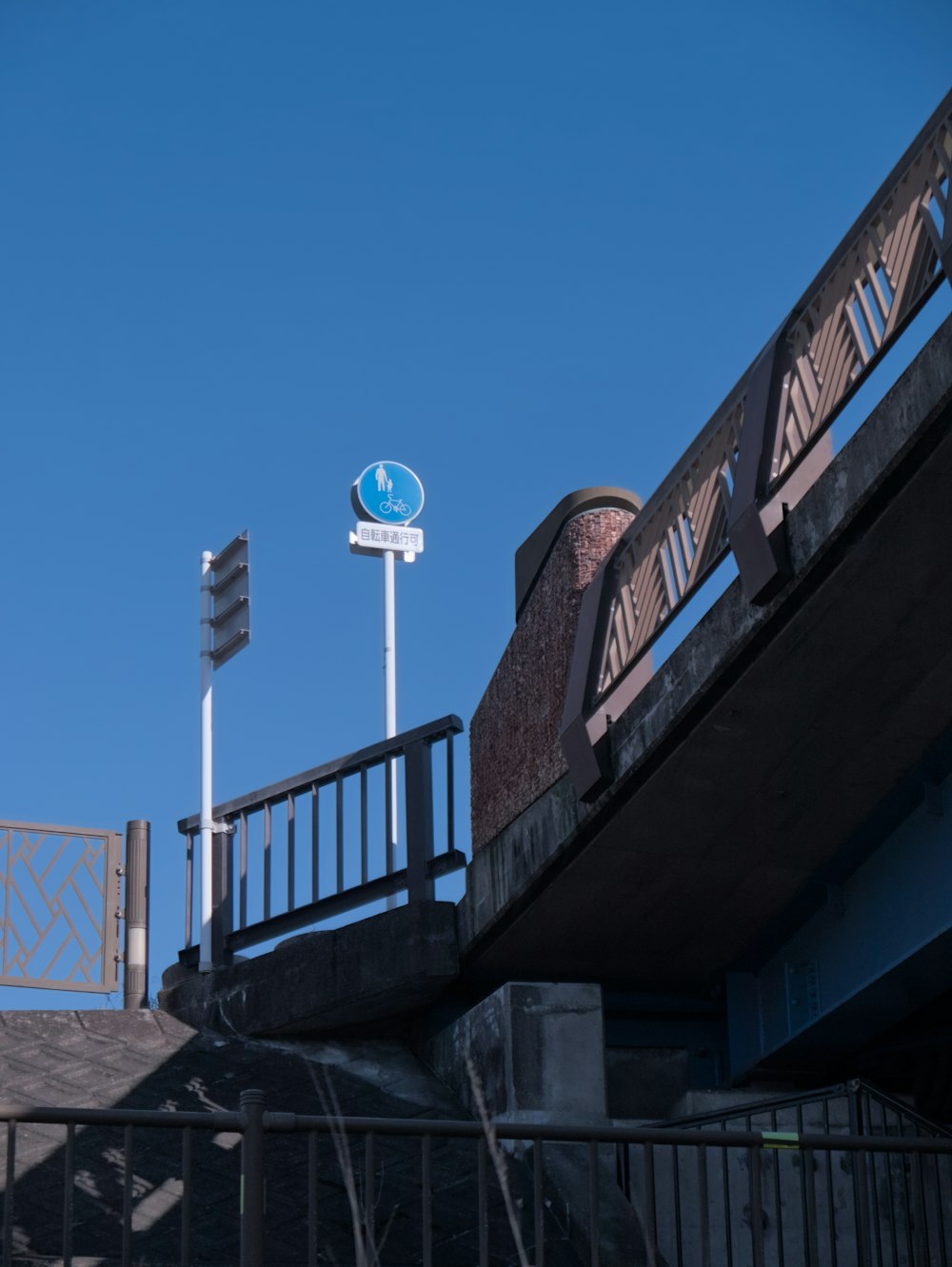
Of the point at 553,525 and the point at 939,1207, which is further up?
the point at 553,525

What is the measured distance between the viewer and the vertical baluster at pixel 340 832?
11500 mm

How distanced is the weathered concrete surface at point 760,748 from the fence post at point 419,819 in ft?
1.26

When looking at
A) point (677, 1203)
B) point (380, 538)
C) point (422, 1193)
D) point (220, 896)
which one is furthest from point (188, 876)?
point (380, 538)

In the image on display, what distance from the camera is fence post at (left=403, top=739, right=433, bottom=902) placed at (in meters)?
11.2

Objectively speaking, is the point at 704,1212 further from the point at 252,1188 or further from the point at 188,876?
the point at 188,876

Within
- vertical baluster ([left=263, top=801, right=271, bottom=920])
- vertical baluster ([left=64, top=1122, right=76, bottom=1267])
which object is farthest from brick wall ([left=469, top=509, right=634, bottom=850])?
vertical baluster ([left=64, top=1122, right=76, bottom=1267])

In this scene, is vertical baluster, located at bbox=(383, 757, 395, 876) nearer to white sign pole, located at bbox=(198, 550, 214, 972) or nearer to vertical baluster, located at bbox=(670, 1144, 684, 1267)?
white sign pole, located at bbox=(198, 550, 214, 972)


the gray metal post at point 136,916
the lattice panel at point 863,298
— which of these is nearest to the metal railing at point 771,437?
the lattice panel at point 863,298

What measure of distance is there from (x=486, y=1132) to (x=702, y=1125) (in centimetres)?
424

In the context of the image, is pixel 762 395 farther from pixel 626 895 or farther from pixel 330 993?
pixel 330 993

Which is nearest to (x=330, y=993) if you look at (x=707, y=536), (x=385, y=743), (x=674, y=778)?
(x=385, y=743)

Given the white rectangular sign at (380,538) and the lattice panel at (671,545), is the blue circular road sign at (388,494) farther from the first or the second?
the lattice panel at (671,545)

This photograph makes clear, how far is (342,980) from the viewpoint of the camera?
10875mm

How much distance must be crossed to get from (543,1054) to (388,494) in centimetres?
1069
